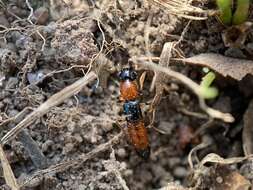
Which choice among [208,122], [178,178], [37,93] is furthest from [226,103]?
[37,93]

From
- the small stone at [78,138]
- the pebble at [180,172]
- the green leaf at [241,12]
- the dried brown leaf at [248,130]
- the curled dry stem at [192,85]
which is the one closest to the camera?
the curled dry stem at [192,85]

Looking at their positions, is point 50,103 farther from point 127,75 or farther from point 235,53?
point 235,53

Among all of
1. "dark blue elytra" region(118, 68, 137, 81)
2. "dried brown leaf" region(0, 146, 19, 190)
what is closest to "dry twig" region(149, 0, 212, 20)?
"dark blue elytra" region(118, 68, 137, 81)

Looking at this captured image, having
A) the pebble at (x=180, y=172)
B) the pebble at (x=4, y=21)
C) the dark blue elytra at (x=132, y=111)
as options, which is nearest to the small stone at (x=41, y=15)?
the pebble at (x=4, y=21)

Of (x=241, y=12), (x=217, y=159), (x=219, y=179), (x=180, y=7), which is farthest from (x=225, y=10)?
(x=219, y=179)

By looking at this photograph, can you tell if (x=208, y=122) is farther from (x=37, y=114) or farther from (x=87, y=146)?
(x=37, y=114)

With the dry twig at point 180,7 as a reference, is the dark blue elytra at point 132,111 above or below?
below

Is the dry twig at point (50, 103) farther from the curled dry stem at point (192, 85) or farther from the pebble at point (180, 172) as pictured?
the pebble at point (180, 172)
